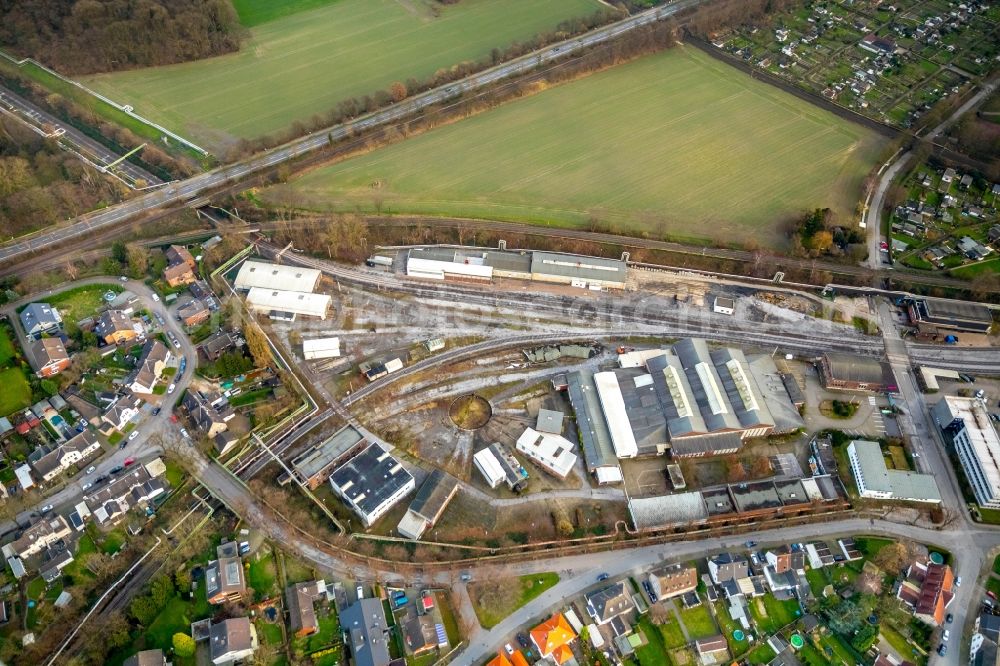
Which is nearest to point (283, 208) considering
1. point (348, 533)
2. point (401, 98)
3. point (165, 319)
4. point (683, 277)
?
point (165, 319)

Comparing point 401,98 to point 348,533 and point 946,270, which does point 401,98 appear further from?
Answer: point 946,270

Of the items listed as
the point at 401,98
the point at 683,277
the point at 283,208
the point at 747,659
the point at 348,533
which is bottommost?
the point at 747,659

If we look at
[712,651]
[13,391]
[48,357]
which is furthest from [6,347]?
[712,651]

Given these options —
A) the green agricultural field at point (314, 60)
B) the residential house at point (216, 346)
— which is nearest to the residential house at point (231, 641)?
the residential house at point (216, 346)

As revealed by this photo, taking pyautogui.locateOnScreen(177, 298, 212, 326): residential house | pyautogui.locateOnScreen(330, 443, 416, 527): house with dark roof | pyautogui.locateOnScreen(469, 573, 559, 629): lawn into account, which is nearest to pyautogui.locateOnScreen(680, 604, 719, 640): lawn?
pyautogui.locateOnScreen(469, 573, 559, 629): lawn

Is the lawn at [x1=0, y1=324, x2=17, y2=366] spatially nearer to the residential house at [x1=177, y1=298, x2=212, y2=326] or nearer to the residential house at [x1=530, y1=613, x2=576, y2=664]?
the residential house at [x1=177, y1=298, x2=212, y2=326]

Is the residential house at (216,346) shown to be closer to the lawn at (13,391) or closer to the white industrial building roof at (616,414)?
the lawn at (13,391)

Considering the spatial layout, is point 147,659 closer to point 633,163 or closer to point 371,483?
point 371,483
